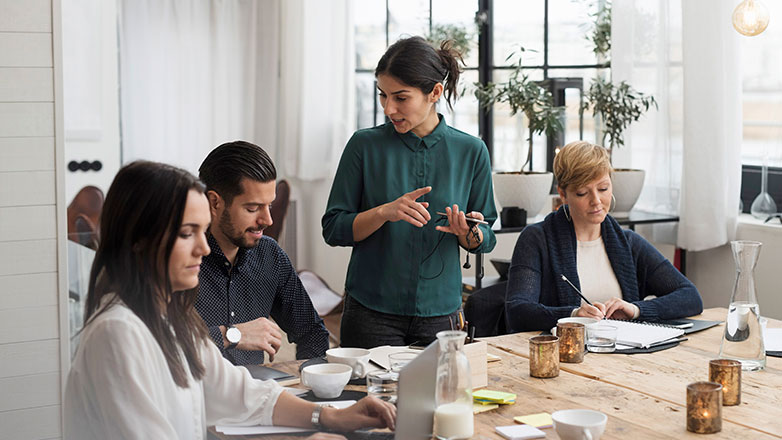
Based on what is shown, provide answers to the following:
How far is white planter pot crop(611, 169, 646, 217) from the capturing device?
12.6 ft

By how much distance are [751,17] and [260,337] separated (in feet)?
6.61

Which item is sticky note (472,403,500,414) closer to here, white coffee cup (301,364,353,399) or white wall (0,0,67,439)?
white coffee cup (301,364,353,399)

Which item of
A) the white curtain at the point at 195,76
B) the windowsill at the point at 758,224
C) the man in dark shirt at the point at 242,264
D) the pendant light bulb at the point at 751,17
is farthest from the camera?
the white curtain at the point at 195,76

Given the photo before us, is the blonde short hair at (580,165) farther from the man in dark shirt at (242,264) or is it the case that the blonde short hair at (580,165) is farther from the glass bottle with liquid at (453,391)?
the glass bottle with liquid at (453,391)

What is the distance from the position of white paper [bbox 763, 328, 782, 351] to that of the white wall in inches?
80.3

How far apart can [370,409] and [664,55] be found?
2.76m

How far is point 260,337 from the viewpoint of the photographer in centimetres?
216

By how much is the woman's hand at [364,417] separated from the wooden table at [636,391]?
0.33 ft

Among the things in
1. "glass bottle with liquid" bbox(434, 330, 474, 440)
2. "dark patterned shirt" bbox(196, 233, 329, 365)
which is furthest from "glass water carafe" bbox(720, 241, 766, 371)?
"dark patterned shirt" bbox(196, 233, 329, 365)

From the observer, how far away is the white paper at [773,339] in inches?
92.0

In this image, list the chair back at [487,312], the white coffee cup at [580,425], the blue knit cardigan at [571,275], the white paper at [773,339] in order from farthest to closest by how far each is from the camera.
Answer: the chair back at [487,312] < the blue knit cardigan at [571,275] < the white paper at [773,339] < the white coffee cup at [580,425]

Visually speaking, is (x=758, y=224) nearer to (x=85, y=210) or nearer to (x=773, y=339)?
(x=773, y=339)

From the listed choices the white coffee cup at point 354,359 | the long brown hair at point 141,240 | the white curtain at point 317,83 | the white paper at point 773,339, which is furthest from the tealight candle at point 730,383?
the white curtain at point 317,83

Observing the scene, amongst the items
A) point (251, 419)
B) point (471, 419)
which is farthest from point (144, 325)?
point (471, 419)
